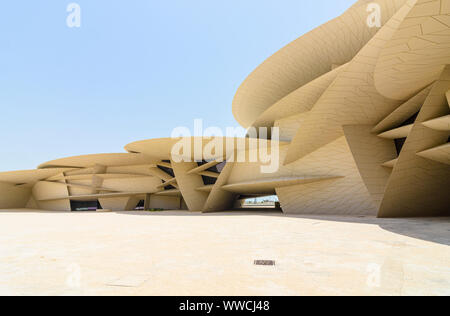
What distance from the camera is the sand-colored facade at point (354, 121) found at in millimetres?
7832

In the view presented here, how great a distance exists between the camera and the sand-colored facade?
7832 millimetres

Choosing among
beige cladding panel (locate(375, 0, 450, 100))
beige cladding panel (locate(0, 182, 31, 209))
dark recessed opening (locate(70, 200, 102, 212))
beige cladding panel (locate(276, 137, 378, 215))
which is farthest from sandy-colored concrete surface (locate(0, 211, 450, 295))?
beige cladding panel (locate(0, 182, 31, 209))

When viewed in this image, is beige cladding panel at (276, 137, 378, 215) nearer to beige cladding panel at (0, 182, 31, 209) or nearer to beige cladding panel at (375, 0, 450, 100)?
beige cladding panel at (375, 0, 450, 100)

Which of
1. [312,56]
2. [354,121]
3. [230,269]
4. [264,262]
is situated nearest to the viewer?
[230,269]

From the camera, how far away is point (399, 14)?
660 cm

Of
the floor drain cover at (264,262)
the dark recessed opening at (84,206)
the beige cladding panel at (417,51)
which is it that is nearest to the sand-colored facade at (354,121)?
the beige cladding panel at (417,51)

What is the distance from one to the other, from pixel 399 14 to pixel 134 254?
9.11 metres

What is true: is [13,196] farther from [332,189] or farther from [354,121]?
[354,121]

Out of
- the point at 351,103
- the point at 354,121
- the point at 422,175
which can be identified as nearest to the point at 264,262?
the point at 422,175

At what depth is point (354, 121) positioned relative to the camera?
1312cm

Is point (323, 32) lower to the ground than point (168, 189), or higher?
higher

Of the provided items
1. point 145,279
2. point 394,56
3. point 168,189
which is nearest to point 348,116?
point 394,56

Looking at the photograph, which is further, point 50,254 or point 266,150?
point 266,150
